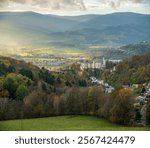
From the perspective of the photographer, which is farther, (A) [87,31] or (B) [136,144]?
(A) [87,31]

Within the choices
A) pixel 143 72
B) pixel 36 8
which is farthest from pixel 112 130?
pixel 36 8

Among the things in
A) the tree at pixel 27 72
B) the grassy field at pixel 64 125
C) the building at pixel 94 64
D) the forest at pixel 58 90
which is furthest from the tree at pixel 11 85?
the building at pixel 94 64

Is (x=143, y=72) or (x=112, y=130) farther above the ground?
(x=143, y=72)

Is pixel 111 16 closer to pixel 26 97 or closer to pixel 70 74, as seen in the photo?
pixel 70 74

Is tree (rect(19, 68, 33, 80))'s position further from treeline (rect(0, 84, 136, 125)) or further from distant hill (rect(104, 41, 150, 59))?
distant hill (rect(104, 41, 150, 59))

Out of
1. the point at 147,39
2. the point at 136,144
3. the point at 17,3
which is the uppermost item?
the point at 17,3
